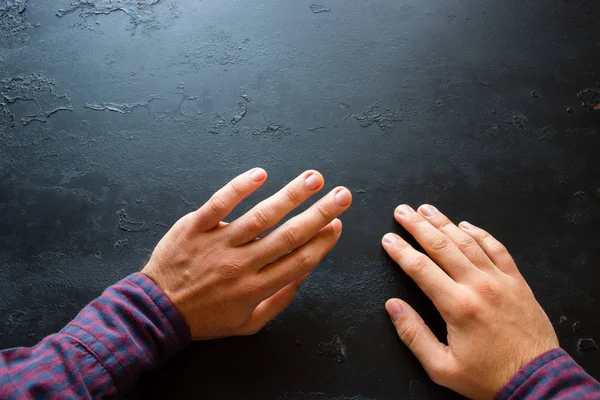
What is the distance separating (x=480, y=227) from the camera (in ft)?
3.98

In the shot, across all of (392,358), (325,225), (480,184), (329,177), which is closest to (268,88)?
(329,177)

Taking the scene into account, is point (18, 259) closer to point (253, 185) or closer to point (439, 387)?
point (253, 185)

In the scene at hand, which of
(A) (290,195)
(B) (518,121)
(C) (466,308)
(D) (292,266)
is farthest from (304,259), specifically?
(B) (518,121)

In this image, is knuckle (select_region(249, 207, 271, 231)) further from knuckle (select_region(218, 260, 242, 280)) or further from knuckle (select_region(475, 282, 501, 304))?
knuckle (select_region(475, 282, 501, 304))

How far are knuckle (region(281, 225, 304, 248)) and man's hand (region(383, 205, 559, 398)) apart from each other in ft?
0.86

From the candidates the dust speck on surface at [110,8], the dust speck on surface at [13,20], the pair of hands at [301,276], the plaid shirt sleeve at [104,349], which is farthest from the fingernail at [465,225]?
the dust speck on surface at [13,20]

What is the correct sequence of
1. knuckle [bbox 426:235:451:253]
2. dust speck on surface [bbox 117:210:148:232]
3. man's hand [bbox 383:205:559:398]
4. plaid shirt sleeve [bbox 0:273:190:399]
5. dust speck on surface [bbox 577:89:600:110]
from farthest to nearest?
dust speck on surface [bbox 577:89:600:110], dust speck on surface [bbox 117:210:148:232], knuckle [bbox 426:235:451:253], man's hand [bbox 383:205:559:398], plaid shirt sleeve [bbox 0:273:190:399]

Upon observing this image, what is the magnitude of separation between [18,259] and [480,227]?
1.13 m

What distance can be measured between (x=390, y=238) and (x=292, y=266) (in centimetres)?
28

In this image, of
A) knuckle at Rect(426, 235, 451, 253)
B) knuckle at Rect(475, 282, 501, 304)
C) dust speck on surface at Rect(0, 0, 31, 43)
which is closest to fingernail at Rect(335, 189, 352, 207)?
knuckle at Rect(426, 235, 451, 253)

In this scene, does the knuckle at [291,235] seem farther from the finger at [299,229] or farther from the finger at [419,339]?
the finger at [419,339]

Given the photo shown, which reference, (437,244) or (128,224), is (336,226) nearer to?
(437,244)

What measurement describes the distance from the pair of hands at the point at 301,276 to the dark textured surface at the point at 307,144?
97 mm

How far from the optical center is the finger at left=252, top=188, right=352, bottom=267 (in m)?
1.01
